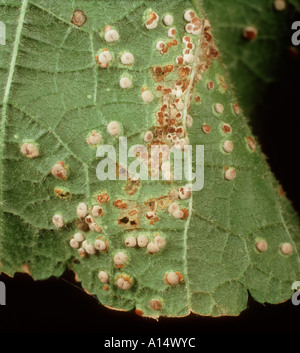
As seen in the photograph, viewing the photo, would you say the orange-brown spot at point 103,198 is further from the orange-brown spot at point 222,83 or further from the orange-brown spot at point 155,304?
the orange-brown spot at point 222,83

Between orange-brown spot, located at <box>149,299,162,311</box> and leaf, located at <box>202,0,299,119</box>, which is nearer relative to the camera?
orange-brown spot, located at <box>149,299,162,311</box>

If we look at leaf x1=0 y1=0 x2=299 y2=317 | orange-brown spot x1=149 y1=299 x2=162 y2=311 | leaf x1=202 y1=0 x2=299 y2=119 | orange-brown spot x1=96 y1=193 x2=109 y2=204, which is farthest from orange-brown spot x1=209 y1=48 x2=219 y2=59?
orange-brown spot x1=149 y1=299 x2=162 y2=311

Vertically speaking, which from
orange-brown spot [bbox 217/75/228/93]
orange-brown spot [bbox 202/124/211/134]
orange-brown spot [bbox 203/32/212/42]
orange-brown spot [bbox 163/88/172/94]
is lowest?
orange-brown spot [bbox 202/124/211/134]

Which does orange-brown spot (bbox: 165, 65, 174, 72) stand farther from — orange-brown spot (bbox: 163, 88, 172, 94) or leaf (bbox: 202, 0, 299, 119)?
leaf (bbox: 202, 0, 299, 119)

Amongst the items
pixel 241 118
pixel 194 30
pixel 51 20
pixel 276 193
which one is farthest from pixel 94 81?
pixel 276 193

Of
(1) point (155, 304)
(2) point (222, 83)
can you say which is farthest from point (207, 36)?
(1) point (155, 304)

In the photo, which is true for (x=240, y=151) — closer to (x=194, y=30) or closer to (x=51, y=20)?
(x=194, y=30)

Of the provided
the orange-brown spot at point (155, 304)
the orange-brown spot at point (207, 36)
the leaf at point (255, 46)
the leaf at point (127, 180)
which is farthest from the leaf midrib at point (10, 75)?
the leaf at point (255, 46)

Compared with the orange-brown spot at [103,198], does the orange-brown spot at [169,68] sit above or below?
above

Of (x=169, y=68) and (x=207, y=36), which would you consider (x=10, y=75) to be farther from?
(x=207, y=36)
